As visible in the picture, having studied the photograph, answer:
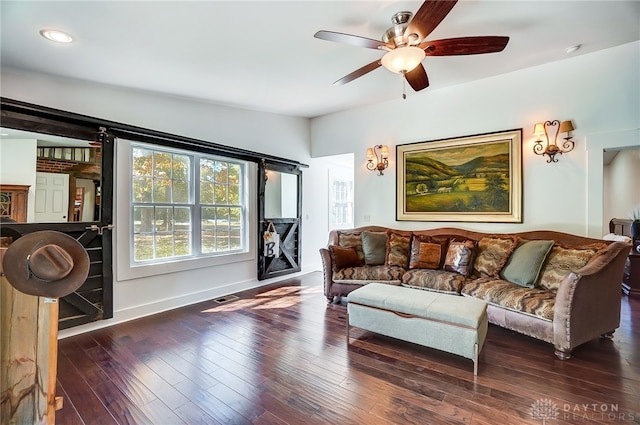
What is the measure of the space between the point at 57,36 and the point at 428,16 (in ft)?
9.44

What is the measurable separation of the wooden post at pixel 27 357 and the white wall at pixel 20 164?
1892 mm

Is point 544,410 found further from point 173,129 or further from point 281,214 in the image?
point 173,129

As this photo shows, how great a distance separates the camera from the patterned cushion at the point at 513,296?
2600 millimetres

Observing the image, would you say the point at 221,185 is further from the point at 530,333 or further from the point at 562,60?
the point at 562,60

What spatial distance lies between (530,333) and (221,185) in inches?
163

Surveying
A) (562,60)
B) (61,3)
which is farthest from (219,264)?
(562,60)

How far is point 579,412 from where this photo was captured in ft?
5.89

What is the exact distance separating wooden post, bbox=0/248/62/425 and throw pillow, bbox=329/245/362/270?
300 centimetres

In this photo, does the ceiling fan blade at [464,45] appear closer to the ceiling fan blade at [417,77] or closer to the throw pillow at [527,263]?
the ceiling fan blade at [417,77]

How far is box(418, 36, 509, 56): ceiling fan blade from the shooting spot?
215cm

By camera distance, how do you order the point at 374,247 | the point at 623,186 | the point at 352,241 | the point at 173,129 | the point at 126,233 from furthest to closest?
the point at 623,186, the point at 352,241, the point at 374,247, the point at 173,129, the point at 126,233

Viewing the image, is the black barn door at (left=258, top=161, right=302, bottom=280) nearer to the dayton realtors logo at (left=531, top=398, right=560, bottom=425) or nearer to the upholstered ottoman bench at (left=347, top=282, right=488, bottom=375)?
the upholstered ottoman bench at (left=347, top=282, right=488, bottom=375)

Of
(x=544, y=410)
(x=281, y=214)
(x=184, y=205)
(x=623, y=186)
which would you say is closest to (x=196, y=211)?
(x=184, y=205)

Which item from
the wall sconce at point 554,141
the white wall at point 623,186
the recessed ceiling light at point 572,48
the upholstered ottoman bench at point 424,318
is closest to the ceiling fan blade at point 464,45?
the recessed ceiling light at point 572,48
